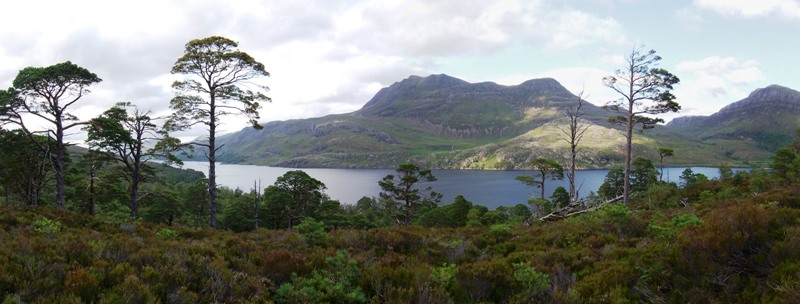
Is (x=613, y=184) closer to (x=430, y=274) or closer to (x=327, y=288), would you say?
(x=430, y=274)

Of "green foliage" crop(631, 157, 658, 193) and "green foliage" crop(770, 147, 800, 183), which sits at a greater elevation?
"green foliage" crop(770, 147, 800, 183)

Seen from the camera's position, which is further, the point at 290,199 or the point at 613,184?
the point at 613,184

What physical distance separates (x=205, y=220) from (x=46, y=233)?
1606 inches

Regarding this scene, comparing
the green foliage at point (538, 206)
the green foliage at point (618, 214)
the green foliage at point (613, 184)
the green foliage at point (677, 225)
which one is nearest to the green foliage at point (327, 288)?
the green foliage at point (677, 225)

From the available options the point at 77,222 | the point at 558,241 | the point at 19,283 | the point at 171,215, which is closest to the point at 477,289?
the point at 558,241

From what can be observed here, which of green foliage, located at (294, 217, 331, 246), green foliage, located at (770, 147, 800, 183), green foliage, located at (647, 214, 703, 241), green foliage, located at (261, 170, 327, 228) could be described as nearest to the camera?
green foliage, located at (647, 214, 703, 241)

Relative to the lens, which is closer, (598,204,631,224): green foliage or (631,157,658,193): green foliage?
(598,204,631,224): green foliage

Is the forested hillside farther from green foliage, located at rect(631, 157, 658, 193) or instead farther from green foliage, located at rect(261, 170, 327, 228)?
green foliage, located at rect(631, 157, 658, 193)

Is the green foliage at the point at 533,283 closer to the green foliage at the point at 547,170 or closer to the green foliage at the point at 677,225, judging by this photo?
the green foliage at the point at 677,225

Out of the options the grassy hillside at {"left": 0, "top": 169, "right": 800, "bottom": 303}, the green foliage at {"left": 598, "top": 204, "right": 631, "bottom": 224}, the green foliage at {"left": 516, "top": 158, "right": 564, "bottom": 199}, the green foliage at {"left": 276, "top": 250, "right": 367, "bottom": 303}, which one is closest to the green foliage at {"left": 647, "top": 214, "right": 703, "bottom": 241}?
the grassy hillside at {"left": 0, "top": 169, "right": 800, "bottom": 303}

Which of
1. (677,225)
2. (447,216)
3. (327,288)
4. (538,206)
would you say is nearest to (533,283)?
(327,288)

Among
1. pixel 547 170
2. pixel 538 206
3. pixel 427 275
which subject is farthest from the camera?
pixel 547 170

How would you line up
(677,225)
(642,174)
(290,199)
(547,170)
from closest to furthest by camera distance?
(677,225), (547,170), (290,199), (642,174)

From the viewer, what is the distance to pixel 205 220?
44969 millimetres
